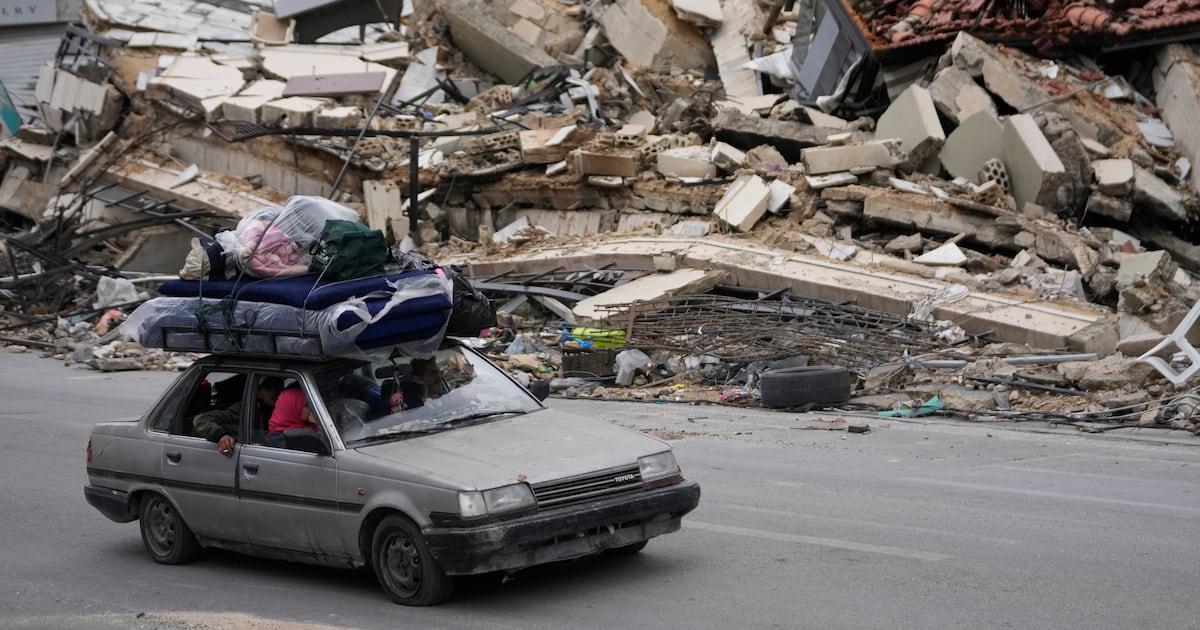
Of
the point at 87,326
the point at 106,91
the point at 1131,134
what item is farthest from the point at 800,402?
the point at 106,91

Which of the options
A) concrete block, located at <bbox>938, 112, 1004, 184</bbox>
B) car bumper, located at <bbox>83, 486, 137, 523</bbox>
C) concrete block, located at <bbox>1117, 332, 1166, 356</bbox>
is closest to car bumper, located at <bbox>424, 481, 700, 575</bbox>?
car bumper, located at <bbox>83, 486, 137, 523</bbox>

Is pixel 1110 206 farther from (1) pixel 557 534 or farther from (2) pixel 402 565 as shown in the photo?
(2) pixel 402 565

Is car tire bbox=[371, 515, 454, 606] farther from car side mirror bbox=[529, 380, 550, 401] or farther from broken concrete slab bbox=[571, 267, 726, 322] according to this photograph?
broken concrete slab bbox=[571, 267, 726, 322]

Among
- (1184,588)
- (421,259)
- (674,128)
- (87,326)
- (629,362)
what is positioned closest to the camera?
(1184,588)

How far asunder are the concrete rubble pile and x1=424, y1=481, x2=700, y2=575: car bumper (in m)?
6.72

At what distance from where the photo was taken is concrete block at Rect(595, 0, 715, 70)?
100.0ft

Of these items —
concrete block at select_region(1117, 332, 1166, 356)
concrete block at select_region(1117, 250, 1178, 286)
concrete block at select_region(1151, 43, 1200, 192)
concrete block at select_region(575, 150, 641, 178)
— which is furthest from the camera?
concrete block at select_region(575, 150, 641, 178)

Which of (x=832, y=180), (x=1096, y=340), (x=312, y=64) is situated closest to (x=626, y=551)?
(x=1096, y=340)

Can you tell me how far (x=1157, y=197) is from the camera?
19969 millimetres

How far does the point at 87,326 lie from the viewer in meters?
22.4

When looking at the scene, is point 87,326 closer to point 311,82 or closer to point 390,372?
point 311,82

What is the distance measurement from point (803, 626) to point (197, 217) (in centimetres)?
2201

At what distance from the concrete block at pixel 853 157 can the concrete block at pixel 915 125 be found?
10.8 inches

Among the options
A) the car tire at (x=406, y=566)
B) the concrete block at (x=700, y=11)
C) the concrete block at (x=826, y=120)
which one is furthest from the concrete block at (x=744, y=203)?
the car tire at (x=406, y=566)
